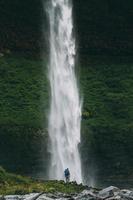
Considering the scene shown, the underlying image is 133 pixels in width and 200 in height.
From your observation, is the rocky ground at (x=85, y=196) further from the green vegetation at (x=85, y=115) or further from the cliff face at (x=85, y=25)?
the cliff face at (x=85, y=25)

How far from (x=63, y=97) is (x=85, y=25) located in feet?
64.8

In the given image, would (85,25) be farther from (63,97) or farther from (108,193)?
(108,193)

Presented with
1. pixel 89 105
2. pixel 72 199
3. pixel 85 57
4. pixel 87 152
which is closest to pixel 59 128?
pixel 87 152

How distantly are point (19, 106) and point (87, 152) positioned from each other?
39.1 ft

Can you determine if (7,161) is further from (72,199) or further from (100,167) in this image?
(72,199)

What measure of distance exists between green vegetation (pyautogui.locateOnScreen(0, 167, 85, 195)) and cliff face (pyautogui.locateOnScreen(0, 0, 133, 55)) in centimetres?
4938

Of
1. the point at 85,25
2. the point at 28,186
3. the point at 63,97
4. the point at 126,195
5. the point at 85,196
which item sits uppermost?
the point at 85,25

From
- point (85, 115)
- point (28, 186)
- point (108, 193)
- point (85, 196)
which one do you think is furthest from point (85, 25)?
point (85, 196)

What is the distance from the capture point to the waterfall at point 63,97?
82.8m

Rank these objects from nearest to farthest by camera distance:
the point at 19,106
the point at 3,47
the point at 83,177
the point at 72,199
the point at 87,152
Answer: the point at 72,199
the point at 83,177
the point at 87,152
the point at 19,106
the point at 3,47

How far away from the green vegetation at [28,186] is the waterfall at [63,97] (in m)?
17.6

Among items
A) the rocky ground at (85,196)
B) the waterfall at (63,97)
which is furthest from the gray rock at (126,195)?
the waterfall at (63,97)

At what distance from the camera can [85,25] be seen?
110188mm

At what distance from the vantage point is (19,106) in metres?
95.4
